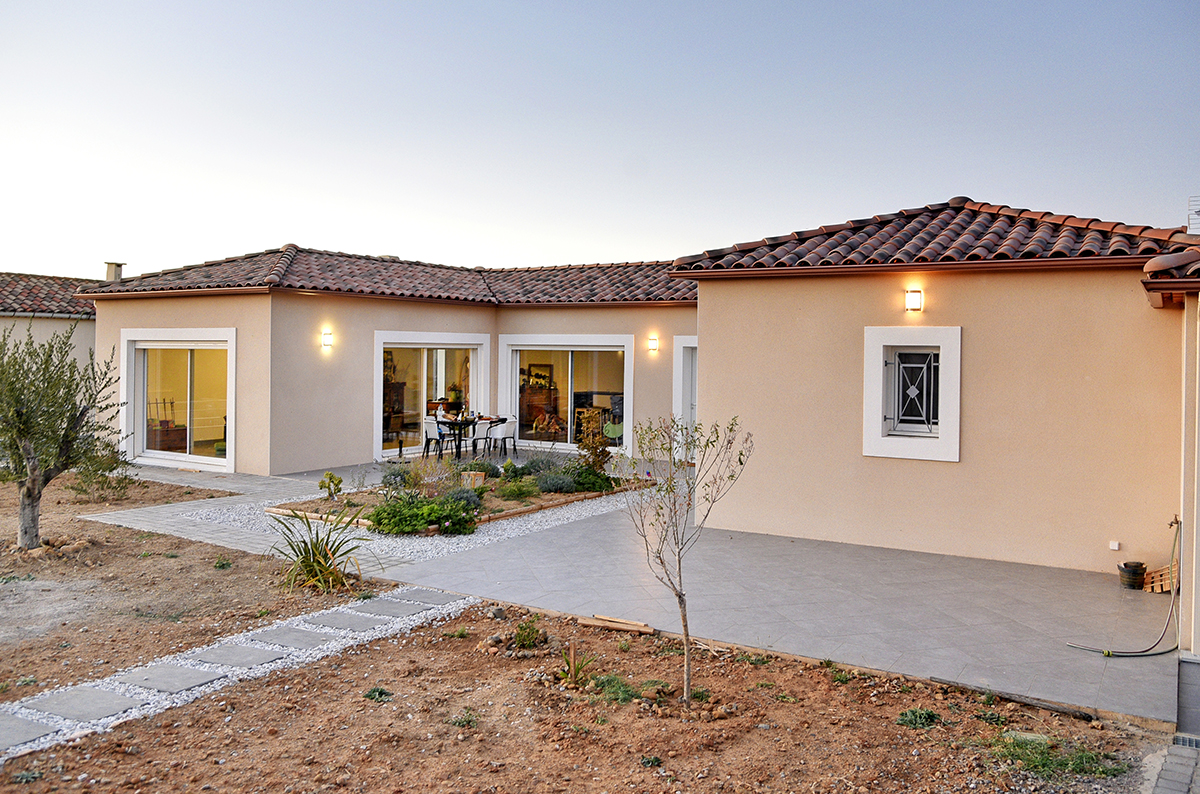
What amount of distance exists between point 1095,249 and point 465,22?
11269 millimetres

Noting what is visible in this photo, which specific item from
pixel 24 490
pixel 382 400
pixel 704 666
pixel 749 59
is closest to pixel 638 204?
pixel 749 59

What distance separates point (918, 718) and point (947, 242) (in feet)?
20.2

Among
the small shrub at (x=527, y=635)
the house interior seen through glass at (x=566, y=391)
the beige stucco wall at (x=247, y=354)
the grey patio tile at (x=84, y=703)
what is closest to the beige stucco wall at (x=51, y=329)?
the beige stucco wall at (x=247, y=354)

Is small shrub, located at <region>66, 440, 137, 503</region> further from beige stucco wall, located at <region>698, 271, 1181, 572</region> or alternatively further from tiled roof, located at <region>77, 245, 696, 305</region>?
beige stucco wall, located at <region>698, 271, 1181, 572</region>

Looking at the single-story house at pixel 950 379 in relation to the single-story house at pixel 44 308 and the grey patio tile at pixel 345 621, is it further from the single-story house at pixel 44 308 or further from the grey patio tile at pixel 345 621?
the single-story house at pixel 44 308

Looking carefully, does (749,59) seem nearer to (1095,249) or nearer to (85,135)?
(1095,249)

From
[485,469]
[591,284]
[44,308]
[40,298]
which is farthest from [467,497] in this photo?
[40,298]

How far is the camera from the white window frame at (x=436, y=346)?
15.9 m

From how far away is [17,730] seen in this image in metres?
4.38

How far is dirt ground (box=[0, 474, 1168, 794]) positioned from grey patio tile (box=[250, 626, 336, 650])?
0.31 m

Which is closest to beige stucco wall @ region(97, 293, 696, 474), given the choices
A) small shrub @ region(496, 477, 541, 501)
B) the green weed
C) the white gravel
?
Result: the white gravel

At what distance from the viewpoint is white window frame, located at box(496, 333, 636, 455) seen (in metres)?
16.9

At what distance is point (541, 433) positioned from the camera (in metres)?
18.2

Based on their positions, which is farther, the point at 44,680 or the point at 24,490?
the point at 24,490
